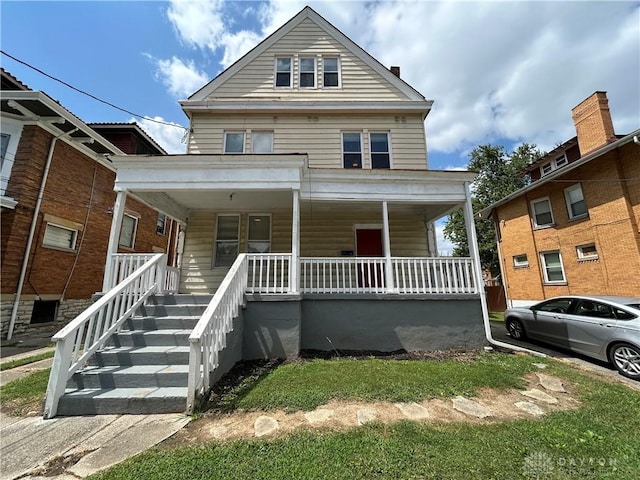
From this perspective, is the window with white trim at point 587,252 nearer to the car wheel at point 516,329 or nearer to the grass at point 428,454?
the car wheel at point 516,329

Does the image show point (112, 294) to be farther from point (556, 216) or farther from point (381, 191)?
point (556, 216)

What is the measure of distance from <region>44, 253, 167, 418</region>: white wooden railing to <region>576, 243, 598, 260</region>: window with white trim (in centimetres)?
1588

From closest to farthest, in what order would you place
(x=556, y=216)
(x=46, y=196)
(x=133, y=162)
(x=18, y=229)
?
(x=133, y=162) < (x=18, y=229) < (x=46, y=196) < (x=556, y=216)

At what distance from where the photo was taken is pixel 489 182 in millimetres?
28188

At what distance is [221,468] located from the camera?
2.44 meters

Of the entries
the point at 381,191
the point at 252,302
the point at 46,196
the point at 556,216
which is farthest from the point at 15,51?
the point at 556,216

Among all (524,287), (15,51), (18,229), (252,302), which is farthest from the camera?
(524,287)

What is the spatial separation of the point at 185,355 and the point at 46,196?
945 cm

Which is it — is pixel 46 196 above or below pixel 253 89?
below

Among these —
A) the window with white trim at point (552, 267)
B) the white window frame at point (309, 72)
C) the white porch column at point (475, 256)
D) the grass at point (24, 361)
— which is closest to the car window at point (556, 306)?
the white porch column at point (475, 256)

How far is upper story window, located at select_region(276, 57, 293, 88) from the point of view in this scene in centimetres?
1025

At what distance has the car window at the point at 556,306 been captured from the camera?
6.95m

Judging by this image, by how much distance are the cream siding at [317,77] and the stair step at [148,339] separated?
27.6ft

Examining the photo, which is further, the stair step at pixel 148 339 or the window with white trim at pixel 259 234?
the window with white trim at pixel 259 234
